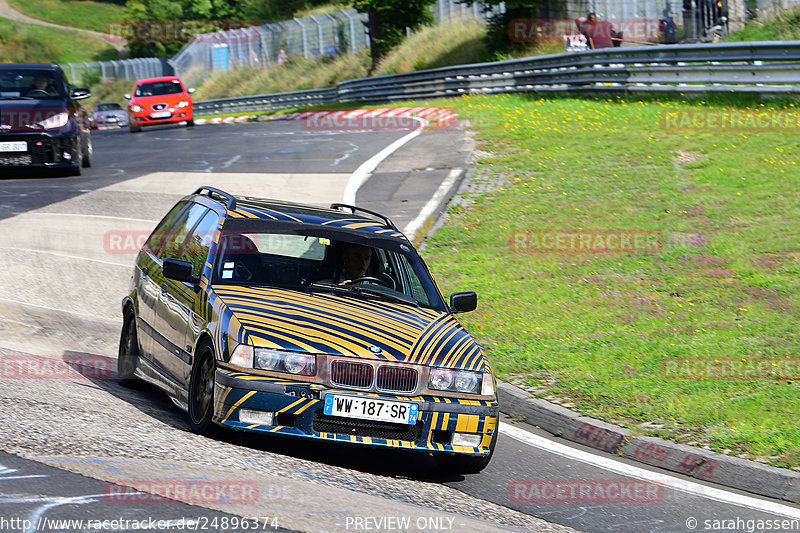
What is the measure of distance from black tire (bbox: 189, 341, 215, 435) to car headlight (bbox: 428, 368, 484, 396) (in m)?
1.38

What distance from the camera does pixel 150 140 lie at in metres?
29.8

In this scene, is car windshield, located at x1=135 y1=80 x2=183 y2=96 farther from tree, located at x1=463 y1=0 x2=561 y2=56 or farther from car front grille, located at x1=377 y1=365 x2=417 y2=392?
car front grille, located at x1=377 y1=365 x2=417 y2=392

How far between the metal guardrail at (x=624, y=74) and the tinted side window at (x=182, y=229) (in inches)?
591

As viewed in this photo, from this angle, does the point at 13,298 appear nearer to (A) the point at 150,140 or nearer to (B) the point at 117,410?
(B) the point at 117,410

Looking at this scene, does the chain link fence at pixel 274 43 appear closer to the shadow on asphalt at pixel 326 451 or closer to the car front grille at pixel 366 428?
the shadow on asphalt at pixel 326 451

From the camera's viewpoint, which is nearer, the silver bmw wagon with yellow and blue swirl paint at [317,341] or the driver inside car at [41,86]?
the silver bmw wagon with yellow and blue swirl paint at [317,341]

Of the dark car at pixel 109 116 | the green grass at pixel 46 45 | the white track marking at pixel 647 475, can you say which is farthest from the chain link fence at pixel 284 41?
the white track marking at pixel 647 475

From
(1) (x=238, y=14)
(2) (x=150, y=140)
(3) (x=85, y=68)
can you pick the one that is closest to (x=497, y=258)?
(2) (x=150, y=140)

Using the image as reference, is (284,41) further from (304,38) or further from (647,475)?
(647,475)

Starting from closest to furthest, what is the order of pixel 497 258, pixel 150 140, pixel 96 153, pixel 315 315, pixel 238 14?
pixel 315 315 → pixel 497 258 → pixel 96 153 → pixel 150 140 → pixel 238 14

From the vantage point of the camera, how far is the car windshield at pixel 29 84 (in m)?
19.8

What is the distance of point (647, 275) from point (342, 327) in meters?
6.61

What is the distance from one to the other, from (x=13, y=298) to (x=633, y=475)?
277 inches

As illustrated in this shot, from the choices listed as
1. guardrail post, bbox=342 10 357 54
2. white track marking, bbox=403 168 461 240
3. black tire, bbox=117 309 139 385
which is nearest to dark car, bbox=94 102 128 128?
guardrail post, bbox=342 10 357 54
